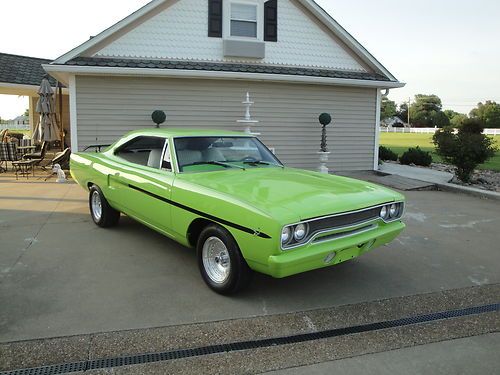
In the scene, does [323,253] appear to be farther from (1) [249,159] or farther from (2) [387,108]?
(2) [387,108]

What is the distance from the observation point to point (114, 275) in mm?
4492

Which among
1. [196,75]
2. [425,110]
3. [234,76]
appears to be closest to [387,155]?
[234,76]

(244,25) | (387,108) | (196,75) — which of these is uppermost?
(387,108)

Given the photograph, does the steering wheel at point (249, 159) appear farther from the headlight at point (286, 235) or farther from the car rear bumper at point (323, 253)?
the headlight at point (286, 235)

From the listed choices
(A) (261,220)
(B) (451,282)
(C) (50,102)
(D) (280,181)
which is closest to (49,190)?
(C) (50,102)

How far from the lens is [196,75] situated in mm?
11039

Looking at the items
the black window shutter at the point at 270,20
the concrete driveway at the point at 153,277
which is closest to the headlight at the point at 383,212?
the concrete driveway at the point at 153,277

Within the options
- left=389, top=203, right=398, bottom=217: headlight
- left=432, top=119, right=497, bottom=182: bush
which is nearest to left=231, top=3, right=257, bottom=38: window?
left=432, top=119, right=497, bottom=182: bush

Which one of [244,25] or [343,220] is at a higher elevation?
[244,25]

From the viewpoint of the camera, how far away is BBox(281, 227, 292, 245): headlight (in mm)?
3364

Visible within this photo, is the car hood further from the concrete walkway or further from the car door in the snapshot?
the concrete walkway

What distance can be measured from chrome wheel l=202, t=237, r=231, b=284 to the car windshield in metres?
0.98

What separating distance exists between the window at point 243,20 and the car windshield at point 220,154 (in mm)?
7578

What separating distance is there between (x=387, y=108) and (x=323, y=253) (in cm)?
11078
